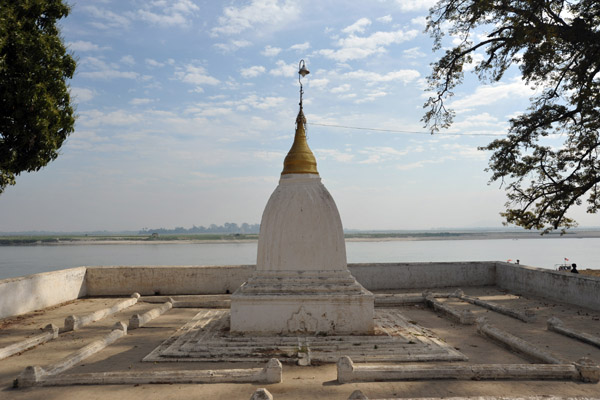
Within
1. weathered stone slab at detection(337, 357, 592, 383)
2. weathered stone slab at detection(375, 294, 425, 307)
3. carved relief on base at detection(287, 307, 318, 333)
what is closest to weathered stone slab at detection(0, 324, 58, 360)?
carved relief on base at detection(287, 307, 318, 333)

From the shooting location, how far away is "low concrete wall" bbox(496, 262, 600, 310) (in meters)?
13.3

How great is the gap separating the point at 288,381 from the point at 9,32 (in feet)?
37.9

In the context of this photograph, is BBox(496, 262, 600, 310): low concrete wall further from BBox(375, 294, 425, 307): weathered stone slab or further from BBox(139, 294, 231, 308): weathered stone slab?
BBox(139, 294, 231, 308): weathered stone slab

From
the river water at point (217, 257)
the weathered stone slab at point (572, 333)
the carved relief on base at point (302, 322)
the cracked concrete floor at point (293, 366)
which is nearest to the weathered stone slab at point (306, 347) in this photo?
the carved relief on base at point (302, 322)

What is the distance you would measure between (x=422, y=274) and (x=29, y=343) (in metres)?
14.3

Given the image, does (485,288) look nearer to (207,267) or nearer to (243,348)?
(207,267)

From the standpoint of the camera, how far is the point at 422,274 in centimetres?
1770

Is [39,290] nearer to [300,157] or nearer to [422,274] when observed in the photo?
[300,157]

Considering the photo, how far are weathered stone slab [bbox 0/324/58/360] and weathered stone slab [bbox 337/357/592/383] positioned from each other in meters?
7.09

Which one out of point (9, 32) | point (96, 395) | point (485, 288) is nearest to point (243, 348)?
point (96, 395)

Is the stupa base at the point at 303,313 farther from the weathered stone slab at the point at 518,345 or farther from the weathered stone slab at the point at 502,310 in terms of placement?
the weathered stone slab at the point at 502,310

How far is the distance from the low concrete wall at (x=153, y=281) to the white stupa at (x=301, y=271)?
6510 millimetres

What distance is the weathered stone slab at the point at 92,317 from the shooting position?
1095 centimetres

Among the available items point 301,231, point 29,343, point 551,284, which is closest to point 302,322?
point 301,231
